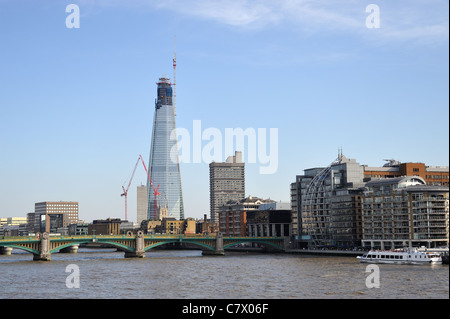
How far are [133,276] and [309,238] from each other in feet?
303

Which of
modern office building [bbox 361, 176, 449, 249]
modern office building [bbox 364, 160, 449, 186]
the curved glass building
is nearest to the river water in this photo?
modern office building [bbox 361, 176, 449, 249]

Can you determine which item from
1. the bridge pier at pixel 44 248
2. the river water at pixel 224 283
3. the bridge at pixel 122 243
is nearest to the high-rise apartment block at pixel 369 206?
the bridge at pixel 122 243

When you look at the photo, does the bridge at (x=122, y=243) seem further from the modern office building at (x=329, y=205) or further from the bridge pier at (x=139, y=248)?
the modern office building at (x=329, y=205)

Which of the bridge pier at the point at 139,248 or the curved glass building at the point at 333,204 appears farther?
the curved glass building at the point at 333,204

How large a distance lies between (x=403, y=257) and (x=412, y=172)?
234ft

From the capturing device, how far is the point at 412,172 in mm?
181750

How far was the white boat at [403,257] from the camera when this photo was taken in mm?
112000

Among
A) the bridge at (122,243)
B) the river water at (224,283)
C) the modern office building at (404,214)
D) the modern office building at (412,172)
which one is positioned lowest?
the river water at (224,283)

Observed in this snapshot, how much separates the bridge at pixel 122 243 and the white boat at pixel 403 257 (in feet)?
175

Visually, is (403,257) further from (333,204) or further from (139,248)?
(139,248)

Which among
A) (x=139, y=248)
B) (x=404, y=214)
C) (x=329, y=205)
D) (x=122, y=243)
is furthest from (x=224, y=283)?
(x=329, y=205)

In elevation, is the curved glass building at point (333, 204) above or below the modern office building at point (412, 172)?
below

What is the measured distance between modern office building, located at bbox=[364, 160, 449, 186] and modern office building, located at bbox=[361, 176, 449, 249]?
31.4 metres
